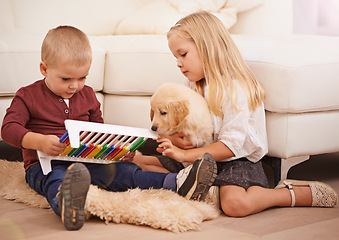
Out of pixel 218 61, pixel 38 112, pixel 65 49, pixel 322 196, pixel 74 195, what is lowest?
pixel 322 196

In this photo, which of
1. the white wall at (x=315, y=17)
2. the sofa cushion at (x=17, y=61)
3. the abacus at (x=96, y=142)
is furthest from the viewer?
the white wall at (x=315, y=17)

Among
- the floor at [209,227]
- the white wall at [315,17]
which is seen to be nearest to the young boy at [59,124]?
the floor at [209,227]

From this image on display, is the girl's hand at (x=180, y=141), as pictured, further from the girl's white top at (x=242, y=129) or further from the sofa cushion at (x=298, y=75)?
the sofa cushion at (x=298, y=75)

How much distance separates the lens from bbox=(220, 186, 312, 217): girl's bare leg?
4.84ft

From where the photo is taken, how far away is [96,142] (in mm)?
1468

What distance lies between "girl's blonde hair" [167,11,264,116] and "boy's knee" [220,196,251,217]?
1.10 ft

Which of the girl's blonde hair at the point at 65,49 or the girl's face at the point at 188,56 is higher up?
the girl's blonde hair at the point at 65,49

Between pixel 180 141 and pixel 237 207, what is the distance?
0.35 metres

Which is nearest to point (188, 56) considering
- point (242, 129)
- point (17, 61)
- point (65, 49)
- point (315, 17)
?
point (242, 129)

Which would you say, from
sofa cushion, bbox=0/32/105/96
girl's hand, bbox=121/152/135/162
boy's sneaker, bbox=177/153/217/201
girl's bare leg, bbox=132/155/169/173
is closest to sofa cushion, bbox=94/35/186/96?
sofa cushion, bbox=0/32/105/96

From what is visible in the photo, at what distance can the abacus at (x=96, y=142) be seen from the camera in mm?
1376

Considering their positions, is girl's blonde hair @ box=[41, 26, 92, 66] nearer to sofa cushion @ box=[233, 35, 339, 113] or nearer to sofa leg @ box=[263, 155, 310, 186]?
sofa cushion @ box=[233, 35, 339, 113]

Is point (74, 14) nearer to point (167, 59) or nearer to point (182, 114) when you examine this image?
point (167, 59)

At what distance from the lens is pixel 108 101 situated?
225 cm
